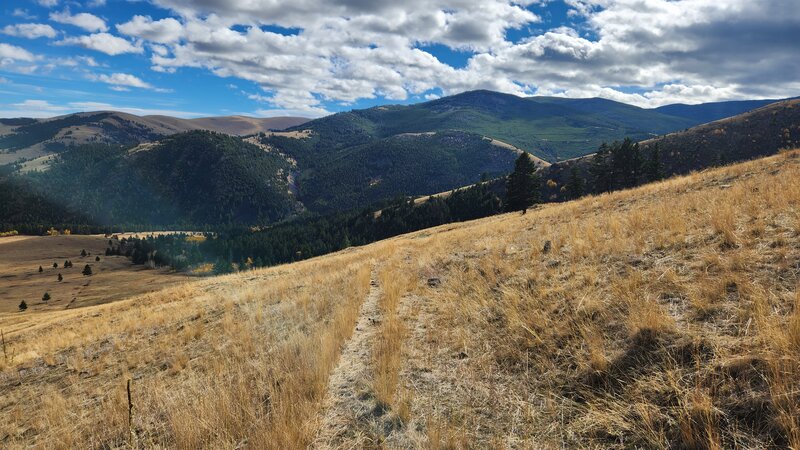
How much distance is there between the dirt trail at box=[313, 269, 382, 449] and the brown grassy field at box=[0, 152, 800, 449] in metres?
0.03

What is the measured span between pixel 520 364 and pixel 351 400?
2531 millimetres

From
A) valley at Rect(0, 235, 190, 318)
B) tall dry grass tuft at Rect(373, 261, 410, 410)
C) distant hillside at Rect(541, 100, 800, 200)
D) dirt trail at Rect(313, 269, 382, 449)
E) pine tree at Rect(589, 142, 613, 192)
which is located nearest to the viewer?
dirt trail at Rect(313, 269, 382, 449)

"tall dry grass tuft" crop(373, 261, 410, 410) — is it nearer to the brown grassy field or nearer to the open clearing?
the brown grassy field

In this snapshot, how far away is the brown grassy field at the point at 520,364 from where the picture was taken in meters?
3.64

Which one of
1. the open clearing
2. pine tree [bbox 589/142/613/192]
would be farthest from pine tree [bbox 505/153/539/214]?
the open clearing

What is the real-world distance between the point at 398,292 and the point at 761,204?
9.39m

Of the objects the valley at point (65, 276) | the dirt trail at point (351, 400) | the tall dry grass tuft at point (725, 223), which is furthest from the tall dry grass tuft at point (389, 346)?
the valley at point (65, 276)

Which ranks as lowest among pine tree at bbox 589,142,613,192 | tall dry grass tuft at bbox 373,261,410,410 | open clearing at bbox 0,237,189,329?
open clearing at bbox 0,237,189,329

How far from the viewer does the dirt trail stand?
411 cm

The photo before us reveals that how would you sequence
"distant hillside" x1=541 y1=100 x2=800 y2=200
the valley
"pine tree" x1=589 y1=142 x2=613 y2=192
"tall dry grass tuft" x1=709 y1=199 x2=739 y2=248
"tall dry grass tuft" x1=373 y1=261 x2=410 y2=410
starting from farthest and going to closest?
"distant hillside" x1=541 y1=100 x2=800 y2=200, the valley, "pine tree" x1=589 y1=142 x2=613 y2=192, "tall dry grass tuft" x1=709 y1=199 x2=739 y2=248, "tall dry grass tuft" x1=373 y1=261 x2=410 y2=410

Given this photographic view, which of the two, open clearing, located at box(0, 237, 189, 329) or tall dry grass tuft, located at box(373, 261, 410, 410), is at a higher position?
tall dry grass tuft, located at box(373, 261, 410, 410)

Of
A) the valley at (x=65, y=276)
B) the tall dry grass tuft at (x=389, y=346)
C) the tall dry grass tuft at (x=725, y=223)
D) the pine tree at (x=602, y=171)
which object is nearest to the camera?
the tall dry grass tuft at (x=389, y=346)

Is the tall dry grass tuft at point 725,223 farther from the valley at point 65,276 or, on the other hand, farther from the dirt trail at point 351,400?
the valley at point 65,276

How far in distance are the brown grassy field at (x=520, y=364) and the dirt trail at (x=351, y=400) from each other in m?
0.03
